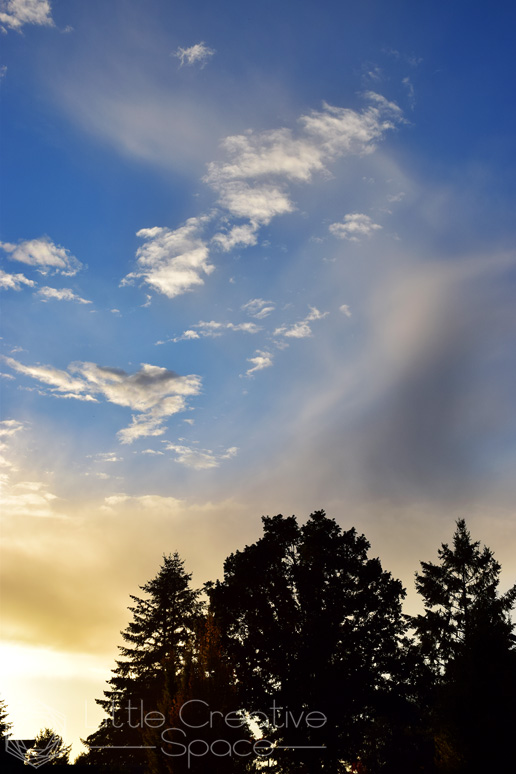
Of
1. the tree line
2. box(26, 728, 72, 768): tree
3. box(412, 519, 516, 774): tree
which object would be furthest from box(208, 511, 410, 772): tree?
box(412, 519, 516, 774): tree

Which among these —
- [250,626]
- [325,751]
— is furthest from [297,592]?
[325,751]

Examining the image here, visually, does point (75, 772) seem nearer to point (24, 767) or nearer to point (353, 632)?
point (24, 767)

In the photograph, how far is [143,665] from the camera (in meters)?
56.3

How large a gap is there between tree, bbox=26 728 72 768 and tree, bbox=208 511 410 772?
1214cm

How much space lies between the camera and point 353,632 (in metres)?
40.4

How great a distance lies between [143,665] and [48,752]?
71.3 ft

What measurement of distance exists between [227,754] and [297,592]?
22.0 m

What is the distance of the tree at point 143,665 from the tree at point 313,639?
44.8ft

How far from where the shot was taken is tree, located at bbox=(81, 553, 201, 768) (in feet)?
170

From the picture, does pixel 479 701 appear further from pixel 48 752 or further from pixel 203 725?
pixel 48 752

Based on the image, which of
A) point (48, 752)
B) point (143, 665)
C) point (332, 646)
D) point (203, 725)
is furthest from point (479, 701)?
point (143, 665)

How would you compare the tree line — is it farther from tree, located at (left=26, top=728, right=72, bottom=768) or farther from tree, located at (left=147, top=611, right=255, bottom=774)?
tree, located at (left=147, top=611, right=255, bottom=774)

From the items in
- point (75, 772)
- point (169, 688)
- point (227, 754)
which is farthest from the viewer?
point (75, 772)

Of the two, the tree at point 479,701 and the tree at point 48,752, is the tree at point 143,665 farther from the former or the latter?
the tree at point 479,701
